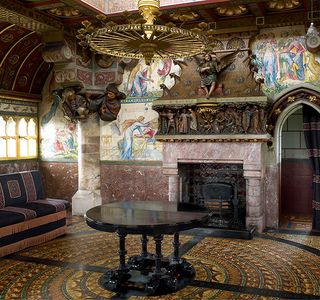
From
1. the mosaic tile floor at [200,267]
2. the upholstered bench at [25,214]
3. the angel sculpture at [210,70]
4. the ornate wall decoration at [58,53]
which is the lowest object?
the mosaic tile floor at [200,267]

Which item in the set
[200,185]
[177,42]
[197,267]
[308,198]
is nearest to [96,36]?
[177,42]

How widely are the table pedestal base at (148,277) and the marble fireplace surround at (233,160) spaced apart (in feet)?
9.51

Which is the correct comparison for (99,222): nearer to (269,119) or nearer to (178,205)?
(178,205)

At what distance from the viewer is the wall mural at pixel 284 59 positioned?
8.25m

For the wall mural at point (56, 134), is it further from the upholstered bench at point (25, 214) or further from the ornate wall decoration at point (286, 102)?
the ornate wall decoration at point (286, 102)

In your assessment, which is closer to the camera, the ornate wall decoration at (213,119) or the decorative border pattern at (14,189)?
the decorative border pattern at (14,189)

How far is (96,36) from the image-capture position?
4910 mm

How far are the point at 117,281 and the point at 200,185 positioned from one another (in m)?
4.31

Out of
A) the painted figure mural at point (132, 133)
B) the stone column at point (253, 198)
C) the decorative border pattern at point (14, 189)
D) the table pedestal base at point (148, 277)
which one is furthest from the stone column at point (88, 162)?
the table pedestal base at point (148, 277)

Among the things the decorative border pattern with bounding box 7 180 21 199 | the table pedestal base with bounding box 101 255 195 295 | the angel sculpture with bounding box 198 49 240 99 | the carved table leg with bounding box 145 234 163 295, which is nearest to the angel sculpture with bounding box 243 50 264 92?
the angel sculpture with bounding box 198 49 240 99

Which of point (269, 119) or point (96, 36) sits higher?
point (96, 36)

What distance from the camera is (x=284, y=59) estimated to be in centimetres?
844

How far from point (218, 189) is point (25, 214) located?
3.95m

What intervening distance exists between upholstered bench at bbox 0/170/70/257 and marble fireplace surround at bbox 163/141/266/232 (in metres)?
2.37
